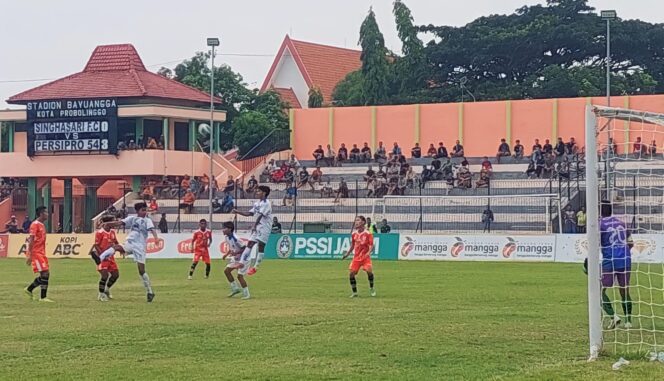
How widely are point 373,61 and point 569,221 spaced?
3128 cm

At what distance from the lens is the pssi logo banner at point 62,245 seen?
49.9 meters

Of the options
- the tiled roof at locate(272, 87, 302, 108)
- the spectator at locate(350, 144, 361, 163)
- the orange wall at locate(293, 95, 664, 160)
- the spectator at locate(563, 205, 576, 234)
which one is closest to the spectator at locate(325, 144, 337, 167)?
the spectator at locate(350, 144, 361, 163)

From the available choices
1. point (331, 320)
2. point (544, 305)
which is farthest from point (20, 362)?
point (544, 305)

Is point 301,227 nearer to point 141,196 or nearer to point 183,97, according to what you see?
point 141,196

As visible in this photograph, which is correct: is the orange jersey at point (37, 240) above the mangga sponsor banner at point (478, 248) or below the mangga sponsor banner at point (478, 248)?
above

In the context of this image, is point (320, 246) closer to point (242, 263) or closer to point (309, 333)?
point (242, 263)

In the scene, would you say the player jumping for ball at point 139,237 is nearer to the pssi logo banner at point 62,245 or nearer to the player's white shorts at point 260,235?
the player's white shorts at point 260,235

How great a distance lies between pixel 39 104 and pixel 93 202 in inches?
254

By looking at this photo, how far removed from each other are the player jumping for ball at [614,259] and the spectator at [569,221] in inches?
1079

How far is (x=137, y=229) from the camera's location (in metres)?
23.7

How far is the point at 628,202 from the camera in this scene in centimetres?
3338

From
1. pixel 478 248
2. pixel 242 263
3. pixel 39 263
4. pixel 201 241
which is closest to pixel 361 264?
pixel 242 263

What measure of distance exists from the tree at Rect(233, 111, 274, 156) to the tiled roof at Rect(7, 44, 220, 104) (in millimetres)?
4887

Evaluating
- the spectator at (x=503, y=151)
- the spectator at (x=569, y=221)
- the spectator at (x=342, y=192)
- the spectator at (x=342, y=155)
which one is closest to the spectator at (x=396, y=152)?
the spectator at (x=342, y=155)
